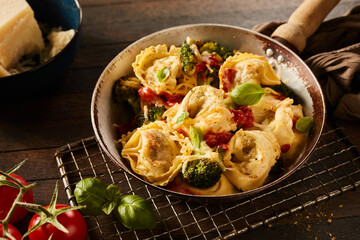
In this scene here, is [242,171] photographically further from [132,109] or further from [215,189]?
[132,109]

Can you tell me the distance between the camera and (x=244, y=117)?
2623mm

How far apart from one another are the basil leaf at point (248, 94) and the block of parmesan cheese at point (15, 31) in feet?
5.98


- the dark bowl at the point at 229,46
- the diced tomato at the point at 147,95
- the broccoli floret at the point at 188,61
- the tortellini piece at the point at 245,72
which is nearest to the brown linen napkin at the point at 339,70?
the dark bowl at the point at 229,46

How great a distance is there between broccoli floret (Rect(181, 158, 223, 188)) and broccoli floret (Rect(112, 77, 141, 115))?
73cm

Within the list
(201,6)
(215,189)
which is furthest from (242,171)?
(201,6)

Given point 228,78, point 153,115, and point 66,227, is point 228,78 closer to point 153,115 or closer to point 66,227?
point 153,115

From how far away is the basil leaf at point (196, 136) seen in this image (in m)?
2.41

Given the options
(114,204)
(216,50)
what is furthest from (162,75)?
(114,204)

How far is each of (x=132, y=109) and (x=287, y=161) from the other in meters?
1.15

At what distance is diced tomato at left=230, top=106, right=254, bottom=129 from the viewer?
2.61 meters

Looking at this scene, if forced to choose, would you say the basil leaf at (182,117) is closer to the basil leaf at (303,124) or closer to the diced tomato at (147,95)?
the diced tomato at (147,95)

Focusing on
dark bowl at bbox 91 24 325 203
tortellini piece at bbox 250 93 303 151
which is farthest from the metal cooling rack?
tortellini piece at bbox 250 93 303 151

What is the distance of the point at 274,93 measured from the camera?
287 cm

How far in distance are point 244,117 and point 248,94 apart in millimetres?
151
